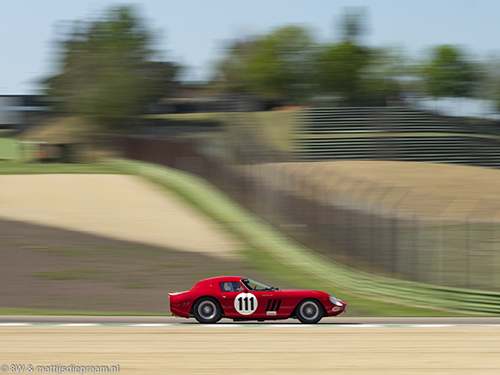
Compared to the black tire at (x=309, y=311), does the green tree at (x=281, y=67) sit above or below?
above

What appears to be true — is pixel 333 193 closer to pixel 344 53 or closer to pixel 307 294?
pixel 307 294

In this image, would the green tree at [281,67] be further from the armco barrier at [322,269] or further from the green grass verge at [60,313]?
the green grass verge at [60,313]

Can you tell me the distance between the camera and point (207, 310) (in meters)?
9.07

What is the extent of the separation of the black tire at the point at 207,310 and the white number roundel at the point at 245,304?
315 mm

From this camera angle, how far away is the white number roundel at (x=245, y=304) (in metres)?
8.85

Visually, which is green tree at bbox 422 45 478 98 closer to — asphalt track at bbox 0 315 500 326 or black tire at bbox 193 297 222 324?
asphalt track at bbox 0 315 500 326

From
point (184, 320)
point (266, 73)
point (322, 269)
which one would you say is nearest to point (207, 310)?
point (184, 320)

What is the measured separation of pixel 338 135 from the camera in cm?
4628

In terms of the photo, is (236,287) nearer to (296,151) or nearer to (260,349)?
(260,349)

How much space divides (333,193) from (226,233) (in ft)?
15.7

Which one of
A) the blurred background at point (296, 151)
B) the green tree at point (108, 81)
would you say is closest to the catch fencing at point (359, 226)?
the blurred background at point (296, 151)

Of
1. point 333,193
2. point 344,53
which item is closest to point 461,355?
point 333,193

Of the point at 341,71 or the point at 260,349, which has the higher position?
the point at 341,71

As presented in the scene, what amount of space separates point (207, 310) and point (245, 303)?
641mm
